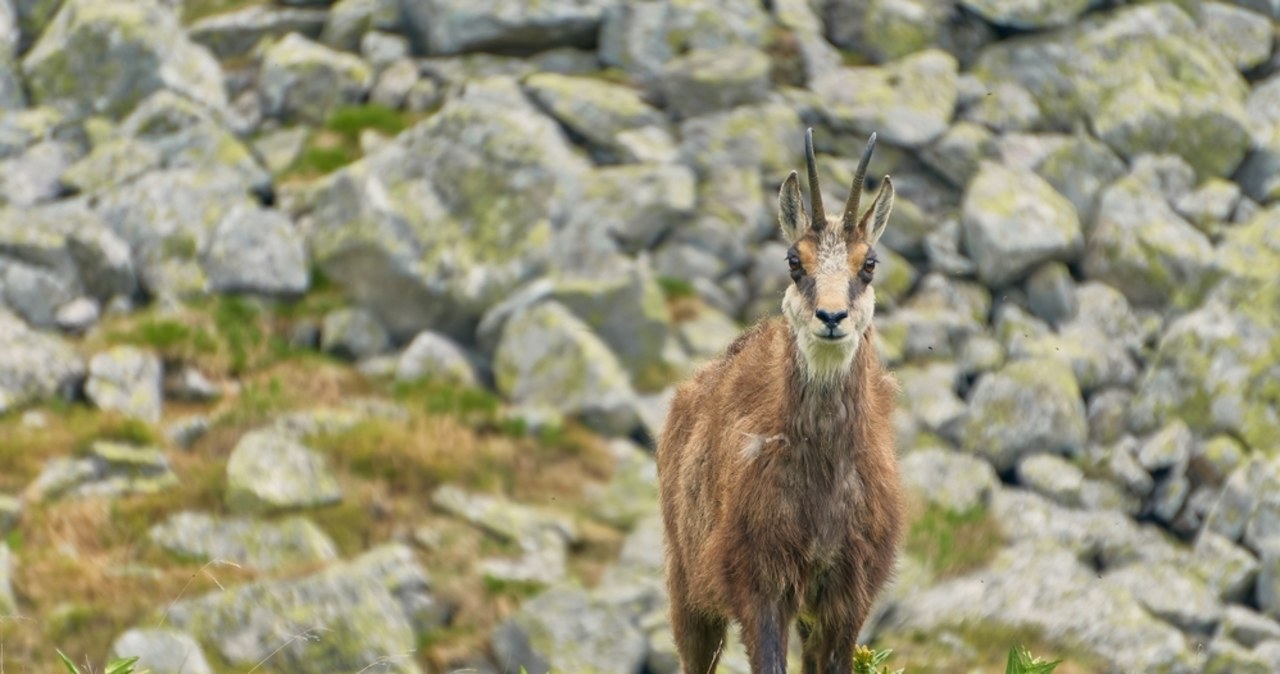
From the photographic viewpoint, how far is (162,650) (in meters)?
17.2

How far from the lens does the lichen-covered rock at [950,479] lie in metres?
23.3

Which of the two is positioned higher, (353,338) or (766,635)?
(766,635)

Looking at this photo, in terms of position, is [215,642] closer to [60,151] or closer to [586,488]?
[586,488]

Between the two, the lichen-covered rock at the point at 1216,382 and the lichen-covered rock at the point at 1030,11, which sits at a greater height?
the lichen-covered rock at the point at 1030,11

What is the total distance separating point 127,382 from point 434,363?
4.53 meters

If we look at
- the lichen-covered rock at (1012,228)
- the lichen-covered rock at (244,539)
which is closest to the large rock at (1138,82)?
the lichen-covered rock at (1012,228)

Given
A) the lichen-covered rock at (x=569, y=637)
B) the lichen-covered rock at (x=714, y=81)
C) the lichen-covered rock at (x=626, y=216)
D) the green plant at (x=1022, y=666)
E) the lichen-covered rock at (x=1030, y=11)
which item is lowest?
the lichen-covered rock at (x=569, y=637)

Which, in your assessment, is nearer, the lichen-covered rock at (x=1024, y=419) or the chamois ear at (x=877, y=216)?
the chamois ear at (x=877, y=216)

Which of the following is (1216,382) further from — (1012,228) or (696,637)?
(696,637)

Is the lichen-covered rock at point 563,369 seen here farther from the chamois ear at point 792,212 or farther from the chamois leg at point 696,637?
the chamois ear at point 792,212

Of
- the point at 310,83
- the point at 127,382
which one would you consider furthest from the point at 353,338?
the point at 310,83

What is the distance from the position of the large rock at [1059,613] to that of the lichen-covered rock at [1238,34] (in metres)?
12.7

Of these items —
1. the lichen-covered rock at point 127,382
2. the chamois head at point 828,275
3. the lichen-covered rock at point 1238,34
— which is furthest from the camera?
the lichen-covered rock at point 1238,34

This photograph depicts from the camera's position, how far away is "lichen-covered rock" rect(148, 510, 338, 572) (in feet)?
68.1
